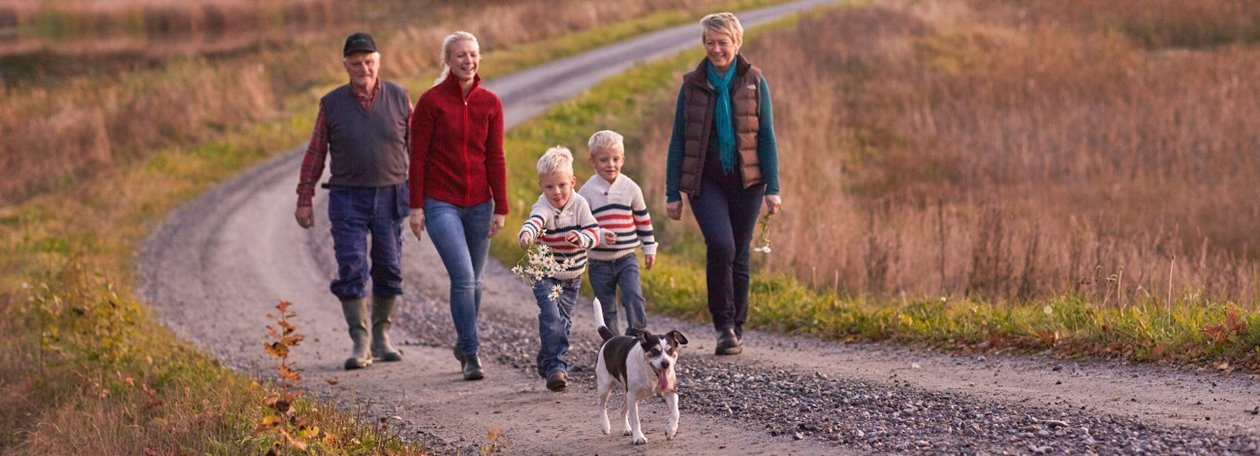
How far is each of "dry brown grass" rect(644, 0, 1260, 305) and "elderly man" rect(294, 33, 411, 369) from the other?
405 cm

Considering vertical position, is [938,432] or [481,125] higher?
[481,125]

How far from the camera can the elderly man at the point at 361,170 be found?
29.8 ft

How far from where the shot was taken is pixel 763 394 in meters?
7.86

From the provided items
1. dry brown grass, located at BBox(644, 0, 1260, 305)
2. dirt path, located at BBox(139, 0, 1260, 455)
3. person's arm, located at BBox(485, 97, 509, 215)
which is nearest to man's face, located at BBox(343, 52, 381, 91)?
person's arm, located at BBox(485, 97, 509, 215)

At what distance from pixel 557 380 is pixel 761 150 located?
6.30 ft

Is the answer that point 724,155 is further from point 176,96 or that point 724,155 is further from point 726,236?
point 176,96

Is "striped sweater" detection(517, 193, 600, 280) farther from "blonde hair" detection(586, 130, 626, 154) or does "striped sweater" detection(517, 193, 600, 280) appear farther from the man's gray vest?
the man's gray vest

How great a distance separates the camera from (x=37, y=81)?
31375 mm

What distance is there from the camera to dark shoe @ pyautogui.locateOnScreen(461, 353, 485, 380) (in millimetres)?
8883

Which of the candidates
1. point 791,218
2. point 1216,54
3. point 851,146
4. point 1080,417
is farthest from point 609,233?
point 1216,54

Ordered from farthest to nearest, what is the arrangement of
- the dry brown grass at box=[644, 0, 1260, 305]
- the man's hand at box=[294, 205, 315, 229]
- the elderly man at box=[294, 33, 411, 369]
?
the dry brown grass at box=[644, 0, 1260, 305] < the man's hand at box=[294, 205, 315, 229] < the elderly man at box=[294, 33, 411, 369]

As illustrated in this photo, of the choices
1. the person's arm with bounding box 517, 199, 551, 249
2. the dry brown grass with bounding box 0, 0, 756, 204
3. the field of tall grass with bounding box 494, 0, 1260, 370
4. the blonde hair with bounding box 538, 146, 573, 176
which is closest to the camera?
the person's arm with bounding box 517, 199, 551, 249

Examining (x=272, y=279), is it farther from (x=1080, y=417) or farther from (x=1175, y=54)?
(x=1175, y=54)

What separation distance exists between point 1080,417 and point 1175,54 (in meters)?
22.6
